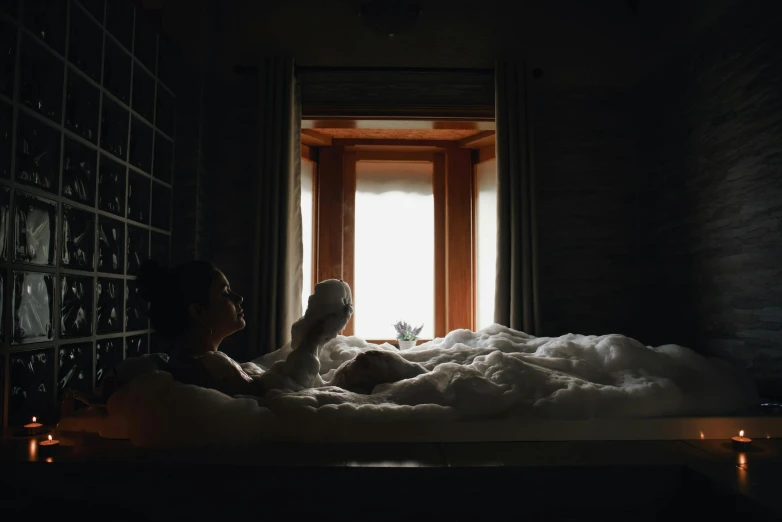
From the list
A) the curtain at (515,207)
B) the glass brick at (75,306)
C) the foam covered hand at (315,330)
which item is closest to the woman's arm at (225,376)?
the foam covered hand at (315,330)

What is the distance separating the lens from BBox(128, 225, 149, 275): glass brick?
7.66ft

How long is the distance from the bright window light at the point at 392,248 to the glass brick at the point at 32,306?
7.82ft

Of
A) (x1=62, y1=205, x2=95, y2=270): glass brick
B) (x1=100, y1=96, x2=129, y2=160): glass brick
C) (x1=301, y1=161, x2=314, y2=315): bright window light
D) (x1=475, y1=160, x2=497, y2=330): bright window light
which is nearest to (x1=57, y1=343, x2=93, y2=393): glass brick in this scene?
(x1=62, y1=205, x2=95, y2=270): glass brick

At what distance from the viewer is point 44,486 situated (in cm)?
122

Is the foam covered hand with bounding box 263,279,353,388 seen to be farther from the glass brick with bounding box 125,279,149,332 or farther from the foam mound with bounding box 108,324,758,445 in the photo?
the glass brick with bounding box 125,279,149,332

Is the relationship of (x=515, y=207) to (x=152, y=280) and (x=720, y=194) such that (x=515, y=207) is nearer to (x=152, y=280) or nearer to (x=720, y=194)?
(x=720, y=194)

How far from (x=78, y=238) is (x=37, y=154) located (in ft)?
1.13

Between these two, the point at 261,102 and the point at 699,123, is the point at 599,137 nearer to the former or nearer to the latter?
the point at 699,123

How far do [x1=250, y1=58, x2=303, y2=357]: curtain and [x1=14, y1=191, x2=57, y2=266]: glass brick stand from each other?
1.13 metres

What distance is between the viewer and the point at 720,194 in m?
2.38

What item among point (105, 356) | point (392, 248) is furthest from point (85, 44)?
point (392, 248)

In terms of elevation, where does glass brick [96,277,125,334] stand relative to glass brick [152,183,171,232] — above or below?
below

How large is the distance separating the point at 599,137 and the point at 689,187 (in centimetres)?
66

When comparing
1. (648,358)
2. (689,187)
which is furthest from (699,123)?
(648,358)
